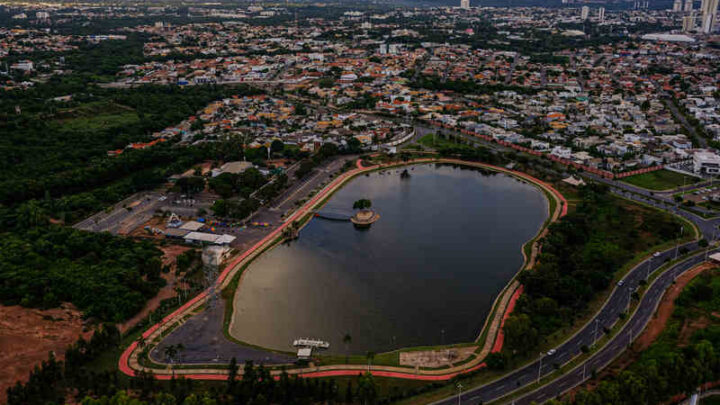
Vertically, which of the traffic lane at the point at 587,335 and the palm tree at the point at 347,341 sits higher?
the traffic lane at the point at 587,335

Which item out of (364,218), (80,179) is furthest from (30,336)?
(364,218)

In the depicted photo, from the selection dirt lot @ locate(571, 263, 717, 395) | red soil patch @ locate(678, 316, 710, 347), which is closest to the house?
dirt lot @ locate(571, 263, 717, 395)

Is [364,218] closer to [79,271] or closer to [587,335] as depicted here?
[587,335]

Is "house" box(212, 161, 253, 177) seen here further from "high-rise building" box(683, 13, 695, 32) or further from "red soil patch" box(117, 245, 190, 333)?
"high-rise building" box(683, 13, 695, 32)

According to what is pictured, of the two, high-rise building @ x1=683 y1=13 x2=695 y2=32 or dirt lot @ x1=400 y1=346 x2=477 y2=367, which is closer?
dirt lot @ x1=400 y1=346 x2=477 y2=367

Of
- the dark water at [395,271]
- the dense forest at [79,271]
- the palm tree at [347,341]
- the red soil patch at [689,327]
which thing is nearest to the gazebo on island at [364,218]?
the dark water at [395,271]

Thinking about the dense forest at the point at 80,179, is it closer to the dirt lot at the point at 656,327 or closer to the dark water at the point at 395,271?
the dark water at the point at 395,271

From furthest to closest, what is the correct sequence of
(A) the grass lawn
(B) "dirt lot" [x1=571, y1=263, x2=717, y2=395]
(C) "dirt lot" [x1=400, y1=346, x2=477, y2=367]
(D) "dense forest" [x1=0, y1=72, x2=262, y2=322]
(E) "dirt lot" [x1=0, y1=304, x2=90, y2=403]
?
1. (A) the grass lawn
2. (D) "dense forest" [x1=0, y1=72, x2=262, y2=322]
3. (C) "dirt lot" [x1=400, y1=346, x2=477, y2=367]
4. (E) "dirt lot" [x1=0, y1=304, x2=90, y2=403]
5. (B) "dirt lot" [x1=571, y1=263, x2=717, y2=395]
